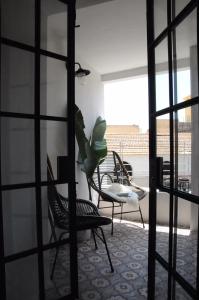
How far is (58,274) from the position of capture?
1.80m

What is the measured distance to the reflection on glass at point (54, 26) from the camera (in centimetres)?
170

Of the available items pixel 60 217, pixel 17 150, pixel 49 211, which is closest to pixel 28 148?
pixel 17 150

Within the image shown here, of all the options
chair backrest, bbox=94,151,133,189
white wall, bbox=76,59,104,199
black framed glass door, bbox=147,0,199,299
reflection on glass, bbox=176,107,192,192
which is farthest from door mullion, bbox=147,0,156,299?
chair backrest, bbox=94,151,133,189

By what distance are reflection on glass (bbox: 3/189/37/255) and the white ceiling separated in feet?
5.01

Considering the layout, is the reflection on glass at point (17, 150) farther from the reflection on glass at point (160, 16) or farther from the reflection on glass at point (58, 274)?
the reflection on glass at point (160, 16)

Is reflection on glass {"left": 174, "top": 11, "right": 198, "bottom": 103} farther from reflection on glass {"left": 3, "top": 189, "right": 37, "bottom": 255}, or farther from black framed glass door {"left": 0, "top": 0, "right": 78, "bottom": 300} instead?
reflection on glass {"left": 3, "top": 189, "right": 37, "bottom": 255}

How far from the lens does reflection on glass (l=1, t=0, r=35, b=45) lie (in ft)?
4.96

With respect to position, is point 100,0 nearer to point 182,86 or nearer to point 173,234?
point 182,86

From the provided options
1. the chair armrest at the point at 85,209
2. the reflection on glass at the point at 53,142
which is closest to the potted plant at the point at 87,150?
the chair armrest at the point at 85,209

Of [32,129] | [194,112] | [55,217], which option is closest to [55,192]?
[55,217]

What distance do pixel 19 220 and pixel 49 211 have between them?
0.22 m

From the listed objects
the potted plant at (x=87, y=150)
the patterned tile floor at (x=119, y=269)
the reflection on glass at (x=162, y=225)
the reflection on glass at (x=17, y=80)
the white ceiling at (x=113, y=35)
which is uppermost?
the white ceiling at (x=113, y=35)

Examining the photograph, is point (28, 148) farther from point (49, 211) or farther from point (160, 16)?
point (160, 16)

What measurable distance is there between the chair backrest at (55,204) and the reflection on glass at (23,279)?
330mm
